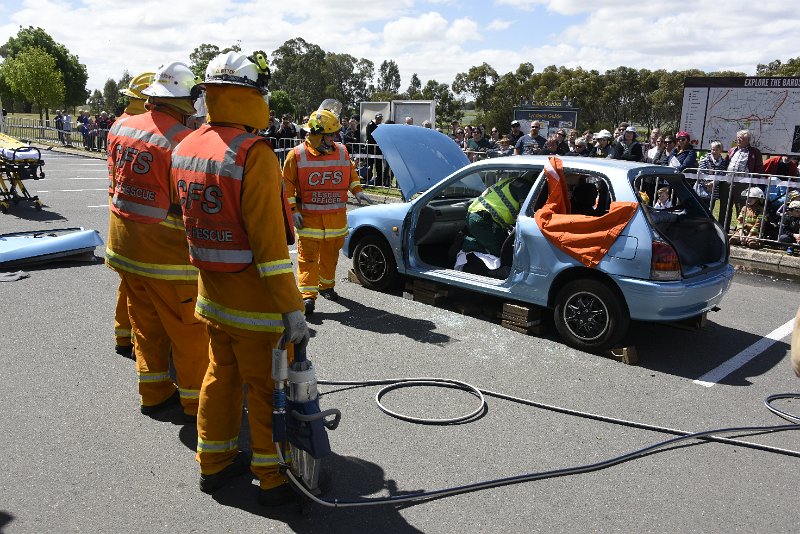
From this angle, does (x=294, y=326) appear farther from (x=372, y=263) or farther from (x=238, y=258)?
(x=372, y=263)

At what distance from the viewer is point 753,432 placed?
4285mm

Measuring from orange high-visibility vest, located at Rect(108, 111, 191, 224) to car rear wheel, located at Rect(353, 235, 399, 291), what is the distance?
3329 millimetres

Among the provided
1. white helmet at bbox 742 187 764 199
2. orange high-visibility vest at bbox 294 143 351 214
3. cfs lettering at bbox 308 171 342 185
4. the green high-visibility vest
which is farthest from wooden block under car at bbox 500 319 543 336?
white helmet at bbox 742 187 764 199

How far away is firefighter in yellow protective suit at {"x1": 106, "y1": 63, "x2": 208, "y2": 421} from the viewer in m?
4.05

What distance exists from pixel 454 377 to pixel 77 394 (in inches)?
Answer: 105

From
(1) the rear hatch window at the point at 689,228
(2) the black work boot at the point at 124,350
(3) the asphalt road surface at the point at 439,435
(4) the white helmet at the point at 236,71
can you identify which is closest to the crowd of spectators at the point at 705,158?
(1) the rear hatch window at the point at 689,228

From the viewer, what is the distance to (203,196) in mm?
3164

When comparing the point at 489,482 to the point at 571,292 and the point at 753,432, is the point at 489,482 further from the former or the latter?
the point at 571,292

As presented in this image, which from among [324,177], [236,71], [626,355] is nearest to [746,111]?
[626,355]

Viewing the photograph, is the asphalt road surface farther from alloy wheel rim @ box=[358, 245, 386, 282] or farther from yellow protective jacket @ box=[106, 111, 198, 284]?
yellow protective jacket @ box=[106, 111, 198, 284]

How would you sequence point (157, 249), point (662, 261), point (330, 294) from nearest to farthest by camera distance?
point (157, 249) → point (662, 261) → point (330, 294)

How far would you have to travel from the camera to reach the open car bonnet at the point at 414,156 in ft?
23.7

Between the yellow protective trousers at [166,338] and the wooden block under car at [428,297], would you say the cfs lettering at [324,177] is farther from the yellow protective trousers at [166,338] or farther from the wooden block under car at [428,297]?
the yellow protective trousers at [166,338]

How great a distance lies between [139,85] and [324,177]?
1.96 meters
